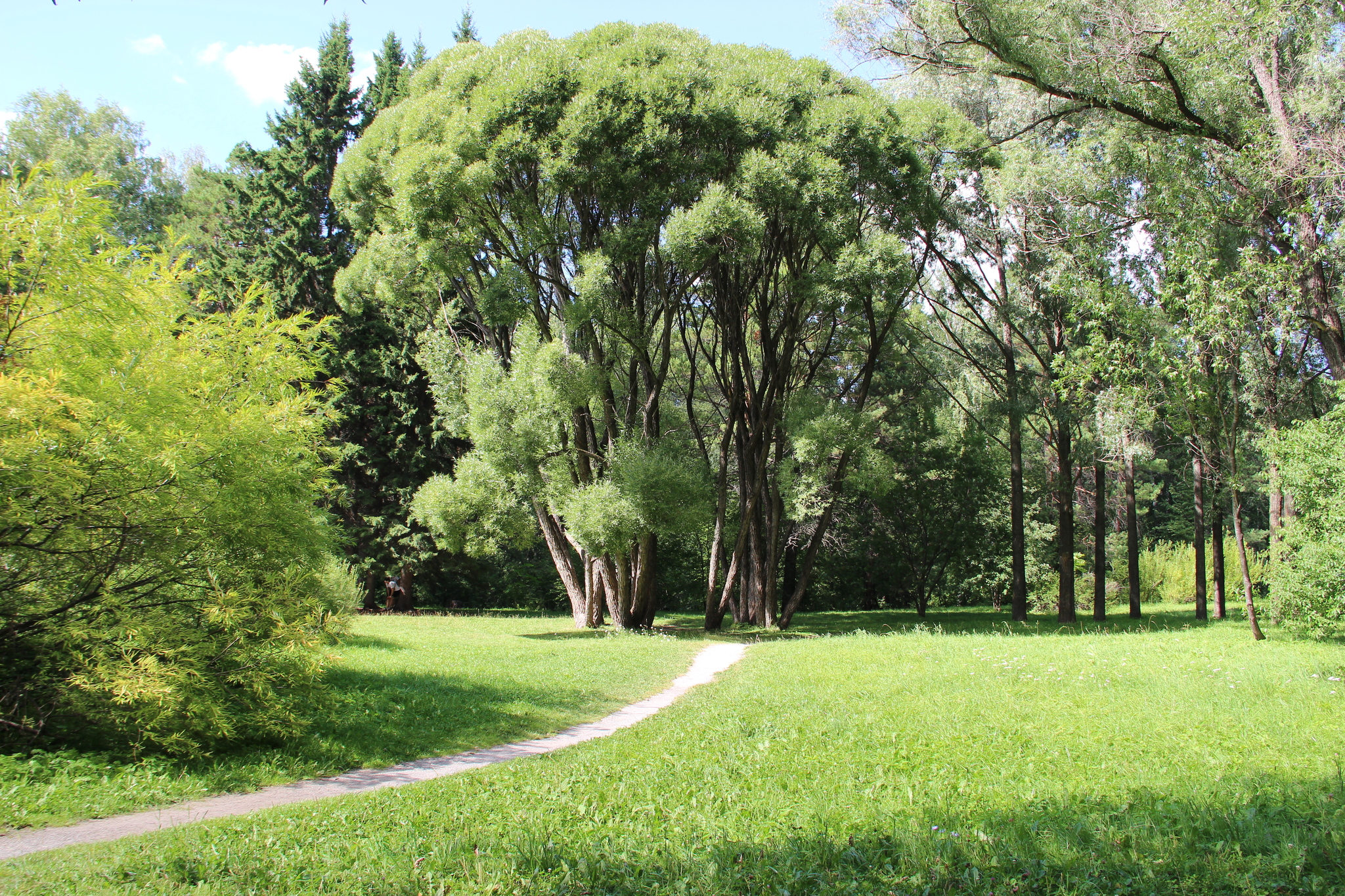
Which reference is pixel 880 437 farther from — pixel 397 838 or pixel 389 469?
pixel 397 838

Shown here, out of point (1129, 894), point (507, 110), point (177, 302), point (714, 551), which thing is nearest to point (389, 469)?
point (714, 551)

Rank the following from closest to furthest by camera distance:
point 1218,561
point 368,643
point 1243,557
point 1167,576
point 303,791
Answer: point 303,791
point 1243,557
point 368,643
point 1218,561
point 1167,576

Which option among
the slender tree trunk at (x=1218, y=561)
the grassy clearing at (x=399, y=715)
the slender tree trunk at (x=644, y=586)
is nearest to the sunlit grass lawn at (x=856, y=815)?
the grassy clearing at (x=399, y=715)

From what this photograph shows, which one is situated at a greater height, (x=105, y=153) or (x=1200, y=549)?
(x=105, y=153)

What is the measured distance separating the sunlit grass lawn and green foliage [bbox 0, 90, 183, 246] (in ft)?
113

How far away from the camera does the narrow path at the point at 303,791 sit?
4.76 meters

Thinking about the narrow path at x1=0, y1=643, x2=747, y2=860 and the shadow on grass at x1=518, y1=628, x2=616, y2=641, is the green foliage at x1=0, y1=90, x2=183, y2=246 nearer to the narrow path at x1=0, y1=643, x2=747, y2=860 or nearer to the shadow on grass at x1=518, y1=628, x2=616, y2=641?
the shadow on grass at x1=518, y1=628, x2=616, y2=641

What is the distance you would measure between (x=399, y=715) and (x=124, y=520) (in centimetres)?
343

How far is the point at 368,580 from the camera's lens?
27.3 metres

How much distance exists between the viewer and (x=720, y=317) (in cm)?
2047

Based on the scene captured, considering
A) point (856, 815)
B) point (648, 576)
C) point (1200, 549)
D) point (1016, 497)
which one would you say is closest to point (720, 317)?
point (648, 576)

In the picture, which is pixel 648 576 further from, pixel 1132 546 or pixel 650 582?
pixel 1132 546

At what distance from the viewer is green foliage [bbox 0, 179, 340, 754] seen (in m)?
6.01

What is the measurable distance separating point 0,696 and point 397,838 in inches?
166
